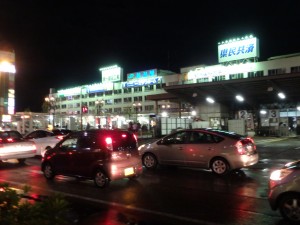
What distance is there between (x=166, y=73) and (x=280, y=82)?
6206cm

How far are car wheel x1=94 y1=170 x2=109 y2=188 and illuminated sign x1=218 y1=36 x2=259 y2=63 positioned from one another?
182 ft

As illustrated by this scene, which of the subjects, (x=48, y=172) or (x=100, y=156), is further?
(x=48, y=172)

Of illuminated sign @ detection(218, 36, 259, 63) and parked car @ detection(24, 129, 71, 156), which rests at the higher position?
illuminated sign @ detection(218, 36, 259, 63)

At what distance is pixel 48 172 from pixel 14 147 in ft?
15.5

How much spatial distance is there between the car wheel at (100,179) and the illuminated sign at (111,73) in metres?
87.9

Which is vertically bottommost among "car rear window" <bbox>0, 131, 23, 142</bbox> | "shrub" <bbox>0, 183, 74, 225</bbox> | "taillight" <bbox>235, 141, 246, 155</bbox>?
"shrub" <bbox>0, 183, 74, 225</bbox>

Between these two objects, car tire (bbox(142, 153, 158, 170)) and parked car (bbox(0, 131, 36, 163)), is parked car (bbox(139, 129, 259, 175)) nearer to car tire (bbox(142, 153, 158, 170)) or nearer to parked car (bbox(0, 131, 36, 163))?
car tire (bbox(142, 153, 158, 170))

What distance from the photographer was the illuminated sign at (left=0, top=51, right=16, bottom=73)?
155 feet

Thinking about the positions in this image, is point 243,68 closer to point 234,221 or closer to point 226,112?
point 226,112

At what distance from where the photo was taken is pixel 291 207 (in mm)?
6633

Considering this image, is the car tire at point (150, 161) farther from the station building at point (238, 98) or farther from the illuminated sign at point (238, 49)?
the illuminated sign at point (238, 49)

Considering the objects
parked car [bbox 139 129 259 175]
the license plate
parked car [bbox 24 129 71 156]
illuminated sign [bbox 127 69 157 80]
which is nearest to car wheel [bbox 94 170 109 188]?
the license plate

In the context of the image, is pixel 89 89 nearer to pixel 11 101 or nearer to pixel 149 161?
pixel 11 101

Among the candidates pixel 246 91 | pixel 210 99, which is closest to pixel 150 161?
pixel 246 91
